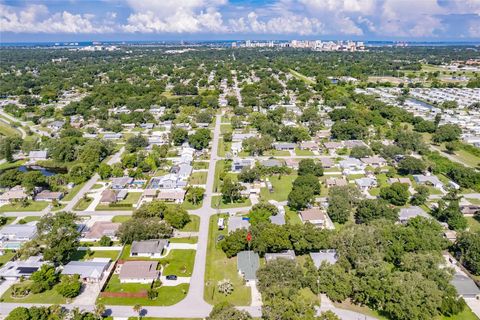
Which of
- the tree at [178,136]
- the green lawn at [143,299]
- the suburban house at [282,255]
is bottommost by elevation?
the green lawn at [143,299]

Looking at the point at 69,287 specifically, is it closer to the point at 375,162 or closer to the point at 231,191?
the point at 231,191

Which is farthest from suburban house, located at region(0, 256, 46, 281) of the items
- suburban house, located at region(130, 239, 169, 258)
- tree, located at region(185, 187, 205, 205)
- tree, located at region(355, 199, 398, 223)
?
tree, located at region(355, 199, 398, 223)

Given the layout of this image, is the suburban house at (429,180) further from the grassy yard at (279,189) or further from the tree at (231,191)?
the tree at (231,191)

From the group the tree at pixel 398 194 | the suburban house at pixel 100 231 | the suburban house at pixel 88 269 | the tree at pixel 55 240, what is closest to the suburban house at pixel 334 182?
the tree at pixel 398 194

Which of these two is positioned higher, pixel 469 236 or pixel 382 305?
pixel 469 236

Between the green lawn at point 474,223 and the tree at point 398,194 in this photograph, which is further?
the tree at point 398,194

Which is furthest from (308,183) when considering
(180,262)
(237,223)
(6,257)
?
(6,257)

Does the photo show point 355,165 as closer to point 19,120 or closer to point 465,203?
point 465,203

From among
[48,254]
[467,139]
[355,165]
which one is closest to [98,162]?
[48,254]

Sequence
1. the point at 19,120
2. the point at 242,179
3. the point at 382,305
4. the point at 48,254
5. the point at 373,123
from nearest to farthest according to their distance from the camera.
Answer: the point at 382,305 < the point at 48,254 < the point at 242,179 < the point at 373,123 < the point at 19,120
